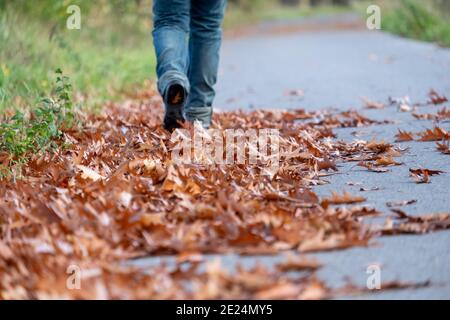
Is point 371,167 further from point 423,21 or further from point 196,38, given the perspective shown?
point 423,21

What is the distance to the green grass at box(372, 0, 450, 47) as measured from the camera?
45.6 feet

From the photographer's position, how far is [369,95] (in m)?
7.75

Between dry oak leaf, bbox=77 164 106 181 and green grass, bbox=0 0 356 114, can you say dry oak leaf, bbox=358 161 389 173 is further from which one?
green grass, bbox=0 0 356 114

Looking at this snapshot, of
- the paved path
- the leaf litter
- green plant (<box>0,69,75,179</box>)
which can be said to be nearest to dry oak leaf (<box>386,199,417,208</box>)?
the paved path

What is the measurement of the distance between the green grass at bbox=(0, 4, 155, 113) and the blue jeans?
3.13ft

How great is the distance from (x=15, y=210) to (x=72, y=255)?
63 centimetres

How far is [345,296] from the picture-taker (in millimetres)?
2490

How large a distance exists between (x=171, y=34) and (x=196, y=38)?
12.7 inches

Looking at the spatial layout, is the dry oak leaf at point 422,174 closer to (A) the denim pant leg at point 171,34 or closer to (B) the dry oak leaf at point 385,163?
(B) the dry oak leaf at point 385,163

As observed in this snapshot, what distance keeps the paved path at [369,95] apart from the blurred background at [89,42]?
0.85 metres

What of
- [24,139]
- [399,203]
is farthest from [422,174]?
[24,139]

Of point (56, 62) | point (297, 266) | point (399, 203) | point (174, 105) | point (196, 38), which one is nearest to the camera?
point (297, 266)

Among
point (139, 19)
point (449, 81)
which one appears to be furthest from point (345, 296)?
point (139, 19)

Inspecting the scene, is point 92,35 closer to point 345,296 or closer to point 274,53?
point 274,53
